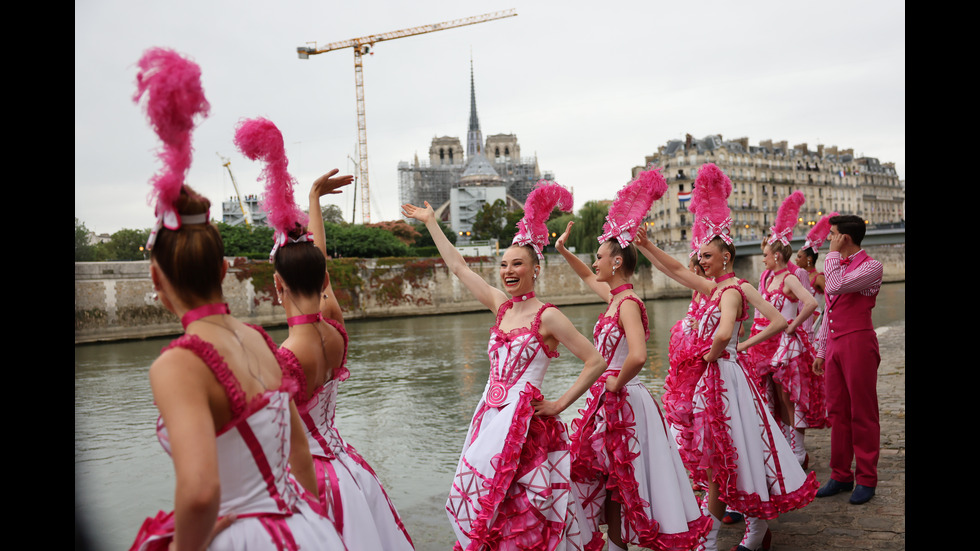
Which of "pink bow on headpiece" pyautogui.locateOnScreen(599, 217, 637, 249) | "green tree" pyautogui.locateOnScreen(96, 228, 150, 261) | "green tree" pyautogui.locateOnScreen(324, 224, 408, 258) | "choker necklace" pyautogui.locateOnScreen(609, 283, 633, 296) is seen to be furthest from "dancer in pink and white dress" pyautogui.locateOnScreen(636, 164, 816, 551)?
"green tree" pyautogui.locateOnScreen(96, 228, 150, 261)

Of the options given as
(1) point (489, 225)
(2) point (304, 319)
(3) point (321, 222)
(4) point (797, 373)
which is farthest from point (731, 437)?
(1) point (489, 225)

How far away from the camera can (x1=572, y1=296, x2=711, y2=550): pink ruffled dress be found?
4508mm

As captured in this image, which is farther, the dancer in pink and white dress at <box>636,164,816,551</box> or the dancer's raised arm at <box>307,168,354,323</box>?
the dancer in pink and white dress at <box>636,164,816,551</box>

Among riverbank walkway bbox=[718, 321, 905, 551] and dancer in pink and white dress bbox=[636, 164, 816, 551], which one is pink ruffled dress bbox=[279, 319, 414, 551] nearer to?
dancer in pink and white dress bbox=[636, 164, 816, 551]

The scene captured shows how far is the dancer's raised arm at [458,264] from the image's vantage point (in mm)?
4746

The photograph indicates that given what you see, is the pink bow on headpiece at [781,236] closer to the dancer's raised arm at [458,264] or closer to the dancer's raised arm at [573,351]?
the dancer's raised arm at [458,264]

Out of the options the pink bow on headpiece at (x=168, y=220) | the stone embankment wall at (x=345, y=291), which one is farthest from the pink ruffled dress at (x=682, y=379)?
the stone embankment wall at (x=345, y=291)

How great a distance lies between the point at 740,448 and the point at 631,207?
1.84 metres

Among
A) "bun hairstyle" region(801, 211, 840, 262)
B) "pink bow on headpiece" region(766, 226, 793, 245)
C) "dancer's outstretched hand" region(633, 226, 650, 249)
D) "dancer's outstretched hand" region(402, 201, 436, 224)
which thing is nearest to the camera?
"dancer's outstretched hand" region(402, 201, 436, 224)

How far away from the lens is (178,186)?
2057 mm

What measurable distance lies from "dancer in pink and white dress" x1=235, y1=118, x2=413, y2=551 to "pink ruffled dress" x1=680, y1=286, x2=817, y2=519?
264 cm

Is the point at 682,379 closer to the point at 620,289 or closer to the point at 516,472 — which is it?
the point at 620,289
